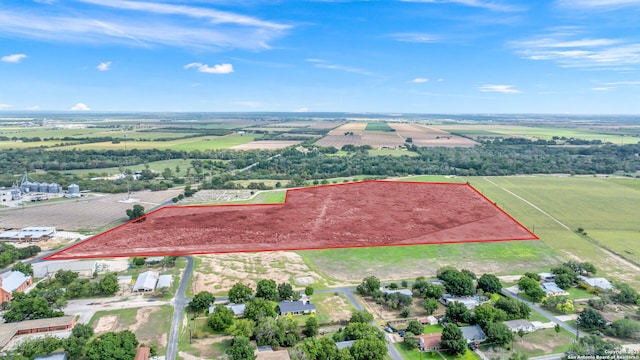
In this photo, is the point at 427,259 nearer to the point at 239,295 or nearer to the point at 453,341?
the point at 453,341

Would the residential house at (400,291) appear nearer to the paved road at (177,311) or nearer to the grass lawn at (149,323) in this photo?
the paved road at (177,311)

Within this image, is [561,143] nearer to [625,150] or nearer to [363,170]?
[625,150]

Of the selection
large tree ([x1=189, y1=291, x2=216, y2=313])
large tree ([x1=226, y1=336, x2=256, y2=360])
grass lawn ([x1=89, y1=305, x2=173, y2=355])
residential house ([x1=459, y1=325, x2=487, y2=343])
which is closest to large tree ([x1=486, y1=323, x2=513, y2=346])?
residential house ([x1=459, y1=325, x2=487, y2=343])

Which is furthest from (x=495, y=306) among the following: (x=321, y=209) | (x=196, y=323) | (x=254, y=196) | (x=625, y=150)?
(x=625, y=150)

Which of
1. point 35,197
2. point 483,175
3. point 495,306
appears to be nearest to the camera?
point 495,306

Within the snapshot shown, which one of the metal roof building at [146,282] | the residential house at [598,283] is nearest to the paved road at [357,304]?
the metal roof building at [146,282]

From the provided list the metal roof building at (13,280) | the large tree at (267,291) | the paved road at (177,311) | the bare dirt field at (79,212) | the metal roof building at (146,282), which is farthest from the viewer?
the bare dirt field at (79,212)

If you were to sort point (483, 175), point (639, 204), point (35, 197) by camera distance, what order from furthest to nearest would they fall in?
point (483, 175), point (35, 197), point (639, 204)
